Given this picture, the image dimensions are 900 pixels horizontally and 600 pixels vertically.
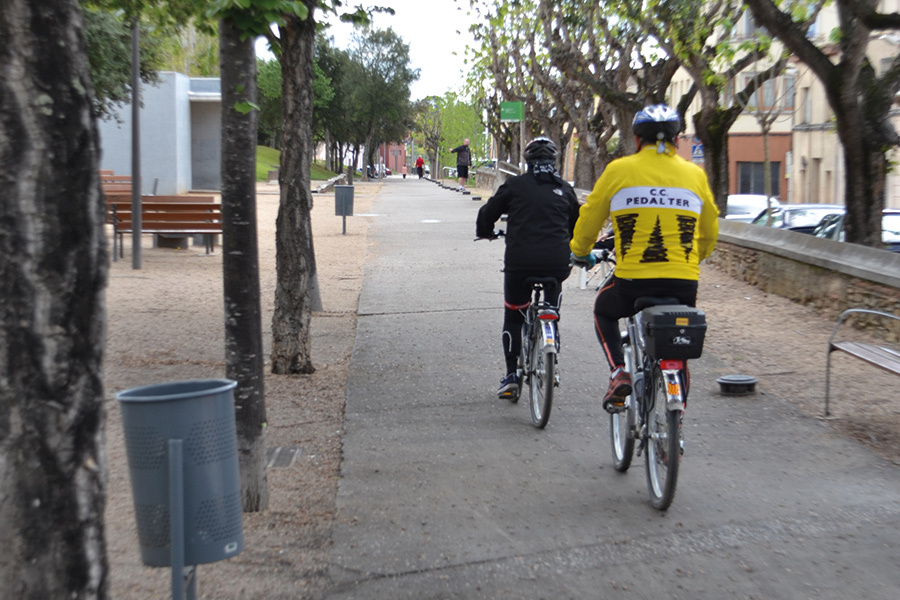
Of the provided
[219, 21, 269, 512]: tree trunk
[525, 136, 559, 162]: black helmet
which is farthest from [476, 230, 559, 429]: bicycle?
[219, 21, 269, 512]: tree trunk

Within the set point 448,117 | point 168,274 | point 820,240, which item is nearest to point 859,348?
point 820,240

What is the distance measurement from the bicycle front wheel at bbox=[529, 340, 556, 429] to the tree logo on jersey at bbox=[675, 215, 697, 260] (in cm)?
160

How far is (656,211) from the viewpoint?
5172 mm

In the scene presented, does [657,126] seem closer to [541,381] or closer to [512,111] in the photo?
[541,381]

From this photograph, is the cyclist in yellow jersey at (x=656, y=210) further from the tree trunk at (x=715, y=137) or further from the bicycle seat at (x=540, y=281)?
the tree trunk at (x=715, y=137)

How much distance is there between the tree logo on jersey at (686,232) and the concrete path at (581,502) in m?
1.26

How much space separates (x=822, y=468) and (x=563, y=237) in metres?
2.15

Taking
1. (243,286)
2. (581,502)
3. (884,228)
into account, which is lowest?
(581,502)

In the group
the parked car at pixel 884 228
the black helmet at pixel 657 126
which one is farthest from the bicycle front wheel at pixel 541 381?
the parked car at pixel 884 228

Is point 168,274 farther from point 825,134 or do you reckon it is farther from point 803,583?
point 825,134

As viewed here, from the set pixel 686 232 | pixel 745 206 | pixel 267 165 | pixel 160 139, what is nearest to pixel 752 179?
pixel 267 165

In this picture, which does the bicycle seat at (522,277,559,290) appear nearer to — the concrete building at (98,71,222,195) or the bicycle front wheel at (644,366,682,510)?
the bicycle front wheel at (644,366,682,510)

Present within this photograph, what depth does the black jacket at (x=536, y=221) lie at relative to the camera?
275 inches

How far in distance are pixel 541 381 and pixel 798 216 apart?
12668 millimetres
